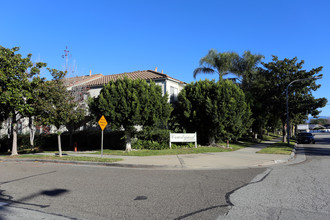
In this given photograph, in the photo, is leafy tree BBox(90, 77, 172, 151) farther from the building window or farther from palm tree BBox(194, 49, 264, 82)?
palm tree BBox(194, 49, 264, 82)

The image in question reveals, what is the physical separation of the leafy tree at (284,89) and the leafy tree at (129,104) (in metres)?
16.0

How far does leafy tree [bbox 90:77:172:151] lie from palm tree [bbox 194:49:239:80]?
10.9 metres

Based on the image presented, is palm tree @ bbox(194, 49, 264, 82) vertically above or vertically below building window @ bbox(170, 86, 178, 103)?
above

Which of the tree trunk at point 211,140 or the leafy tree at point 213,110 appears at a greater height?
the leafy tree at point 213,110

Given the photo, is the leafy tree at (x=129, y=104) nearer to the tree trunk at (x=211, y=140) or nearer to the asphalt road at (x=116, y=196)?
the tree trunk at (x=211, y=140)

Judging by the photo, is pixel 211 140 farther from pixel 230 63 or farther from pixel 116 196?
pixel 116 196

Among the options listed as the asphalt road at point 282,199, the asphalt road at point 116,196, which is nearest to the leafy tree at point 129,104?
the asphalt road at point 116,196

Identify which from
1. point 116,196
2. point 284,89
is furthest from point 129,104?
point 284,89

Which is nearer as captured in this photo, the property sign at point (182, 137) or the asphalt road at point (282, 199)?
the asphalt road at point (282, 199)

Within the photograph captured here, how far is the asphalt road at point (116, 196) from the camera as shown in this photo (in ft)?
15.2

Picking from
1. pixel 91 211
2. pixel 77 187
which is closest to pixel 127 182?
pixel 77 187

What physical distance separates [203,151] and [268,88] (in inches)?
648

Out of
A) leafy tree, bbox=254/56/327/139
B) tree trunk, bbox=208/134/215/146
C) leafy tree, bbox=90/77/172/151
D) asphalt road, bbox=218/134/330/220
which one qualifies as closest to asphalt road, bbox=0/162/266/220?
asphalt road, bbox=218/134/330/220

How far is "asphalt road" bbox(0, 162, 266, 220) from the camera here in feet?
15.2
